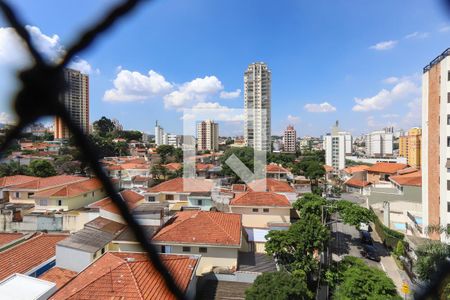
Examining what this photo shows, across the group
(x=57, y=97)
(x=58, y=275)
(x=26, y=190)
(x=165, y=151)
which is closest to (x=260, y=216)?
(x=58, y=275)

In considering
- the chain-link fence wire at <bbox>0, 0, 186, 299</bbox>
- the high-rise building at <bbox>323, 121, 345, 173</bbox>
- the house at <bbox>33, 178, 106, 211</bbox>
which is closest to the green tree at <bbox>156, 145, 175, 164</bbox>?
the house at <bbox>33, 178, 106, 211</bbox>

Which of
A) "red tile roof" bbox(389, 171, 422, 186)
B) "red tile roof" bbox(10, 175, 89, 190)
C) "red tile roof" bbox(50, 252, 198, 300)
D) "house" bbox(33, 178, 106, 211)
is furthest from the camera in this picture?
"red tile roof" bbox(389, 171, 422, 186)

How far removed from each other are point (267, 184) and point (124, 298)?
38.4 feet

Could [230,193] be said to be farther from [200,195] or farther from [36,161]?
Result: [36,161]

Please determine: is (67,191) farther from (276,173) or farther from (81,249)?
(276,173)

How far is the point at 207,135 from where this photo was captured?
49.2m

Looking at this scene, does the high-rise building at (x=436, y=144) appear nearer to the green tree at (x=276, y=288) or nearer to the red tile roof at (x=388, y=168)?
the green tree at (x=276, y=288)

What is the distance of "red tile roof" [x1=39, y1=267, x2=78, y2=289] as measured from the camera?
602cm

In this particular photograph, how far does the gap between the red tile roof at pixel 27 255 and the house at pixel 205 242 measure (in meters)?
2.71

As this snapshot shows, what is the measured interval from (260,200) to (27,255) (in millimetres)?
7346

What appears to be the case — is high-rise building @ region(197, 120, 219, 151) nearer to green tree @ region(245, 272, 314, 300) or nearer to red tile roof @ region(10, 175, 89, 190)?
red tile roof @ region(10, 175, 89, 190)

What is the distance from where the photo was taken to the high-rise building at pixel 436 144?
9.63 metres

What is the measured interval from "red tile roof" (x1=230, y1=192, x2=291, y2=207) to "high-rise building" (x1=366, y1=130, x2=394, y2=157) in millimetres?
45163

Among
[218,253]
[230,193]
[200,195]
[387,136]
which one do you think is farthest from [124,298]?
[387,136]
